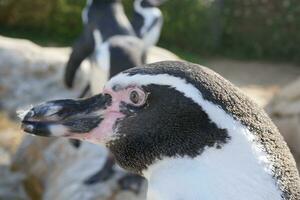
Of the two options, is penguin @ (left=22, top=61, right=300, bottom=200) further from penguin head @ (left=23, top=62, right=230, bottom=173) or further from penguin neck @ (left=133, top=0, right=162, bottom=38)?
penguin neck @ (left=133, top=0, right=162, bottom=38)

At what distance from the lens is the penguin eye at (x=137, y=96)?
1.60m

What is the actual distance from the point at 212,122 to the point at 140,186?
208 cm

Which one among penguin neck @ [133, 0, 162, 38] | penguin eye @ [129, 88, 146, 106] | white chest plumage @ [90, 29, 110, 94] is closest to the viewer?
penguin eye @ [129, 88, 146, 106]

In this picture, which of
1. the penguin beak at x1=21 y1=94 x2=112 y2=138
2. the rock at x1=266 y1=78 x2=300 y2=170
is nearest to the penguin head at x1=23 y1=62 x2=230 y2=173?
the penguin beak at x1=21 y1=94 x2=112 y2=138

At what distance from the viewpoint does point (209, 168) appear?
1444 mm

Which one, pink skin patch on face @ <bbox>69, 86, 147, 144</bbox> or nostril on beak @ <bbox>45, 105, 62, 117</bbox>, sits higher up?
pink skin patch on face @ <bbox>69, 86, 147, 144</bbox>

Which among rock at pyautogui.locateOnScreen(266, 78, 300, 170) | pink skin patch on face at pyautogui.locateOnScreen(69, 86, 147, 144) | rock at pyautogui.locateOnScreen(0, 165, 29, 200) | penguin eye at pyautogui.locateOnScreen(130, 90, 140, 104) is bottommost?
rock at pyautogui.locateOnScreen(0, 165, 29, 200)

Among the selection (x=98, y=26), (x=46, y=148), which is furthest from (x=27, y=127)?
(x=46, y=148)

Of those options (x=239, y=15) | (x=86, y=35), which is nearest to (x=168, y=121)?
(x=86, y=35)

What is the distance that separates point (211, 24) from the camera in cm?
1043

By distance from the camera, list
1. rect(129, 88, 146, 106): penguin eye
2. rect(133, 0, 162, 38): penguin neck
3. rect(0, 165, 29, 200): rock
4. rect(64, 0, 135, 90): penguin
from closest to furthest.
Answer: rect(129, 88, 146, 106): penguin eye, rect(64, 0, 135, 90): penguin, rect(0, 165, 29, 200): rock, rect(133, 0, 162, 38): penguin neck

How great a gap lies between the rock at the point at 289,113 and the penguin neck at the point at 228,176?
3598mm

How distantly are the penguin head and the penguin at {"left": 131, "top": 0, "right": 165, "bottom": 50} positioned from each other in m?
3.89

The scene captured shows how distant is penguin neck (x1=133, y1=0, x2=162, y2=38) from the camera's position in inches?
234
